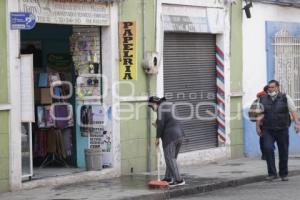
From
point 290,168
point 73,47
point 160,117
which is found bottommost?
point 290,168

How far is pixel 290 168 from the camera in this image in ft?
57.1

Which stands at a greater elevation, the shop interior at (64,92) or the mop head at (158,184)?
the shop interior at (64,92)

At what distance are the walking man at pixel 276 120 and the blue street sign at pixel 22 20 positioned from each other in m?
4.85

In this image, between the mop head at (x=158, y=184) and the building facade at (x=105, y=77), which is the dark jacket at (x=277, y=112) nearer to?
the building facade at (x=105, y=77)

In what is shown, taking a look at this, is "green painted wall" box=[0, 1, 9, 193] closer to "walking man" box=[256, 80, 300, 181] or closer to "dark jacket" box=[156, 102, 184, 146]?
"dark jacket" box=[156, 102, 184, 146]

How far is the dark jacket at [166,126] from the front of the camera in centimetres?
1410

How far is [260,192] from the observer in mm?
14117

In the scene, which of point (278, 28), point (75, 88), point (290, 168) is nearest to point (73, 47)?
point (75, 88)

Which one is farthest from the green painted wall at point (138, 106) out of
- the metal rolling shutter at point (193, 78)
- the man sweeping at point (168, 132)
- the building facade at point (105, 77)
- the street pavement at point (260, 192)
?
the street pavement at point (260, 192)

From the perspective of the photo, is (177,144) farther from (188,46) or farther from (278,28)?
(278,28)

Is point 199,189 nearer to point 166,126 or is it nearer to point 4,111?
point 166,126

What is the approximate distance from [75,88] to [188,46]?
3155mm

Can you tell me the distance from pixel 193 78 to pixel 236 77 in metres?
1.51

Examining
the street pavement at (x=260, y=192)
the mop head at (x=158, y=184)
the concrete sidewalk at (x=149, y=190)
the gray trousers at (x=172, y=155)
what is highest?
the gray trousers at (x=172, y=155)
